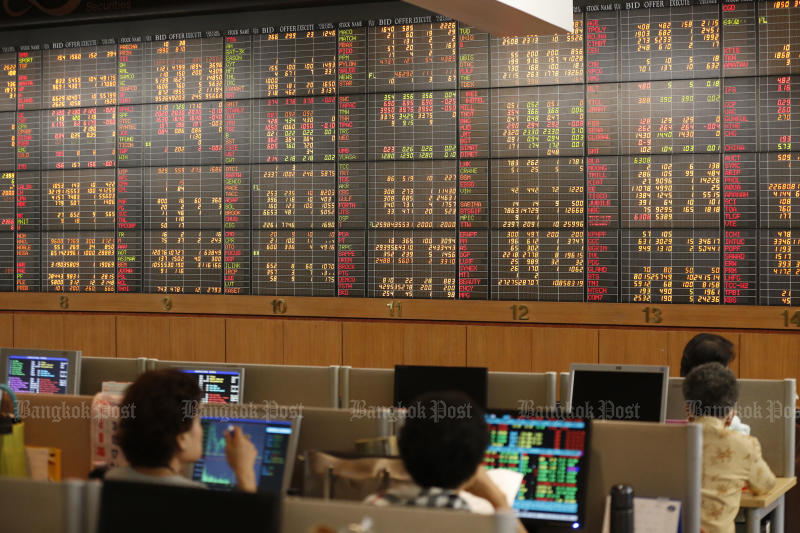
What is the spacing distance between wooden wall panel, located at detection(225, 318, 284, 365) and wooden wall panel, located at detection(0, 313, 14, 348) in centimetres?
164

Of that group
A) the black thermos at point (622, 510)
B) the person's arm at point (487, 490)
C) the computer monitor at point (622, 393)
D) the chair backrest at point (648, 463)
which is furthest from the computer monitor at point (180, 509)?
the computer monitor at point (622, 393)

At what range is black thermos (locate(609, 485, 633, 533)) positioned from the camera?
2234 millimetres

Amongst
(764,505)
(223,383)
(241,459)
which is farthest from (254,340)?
(241,459)

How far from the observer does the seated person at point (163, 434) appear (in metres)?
2.13

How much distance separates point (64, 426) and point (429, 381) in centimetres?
139

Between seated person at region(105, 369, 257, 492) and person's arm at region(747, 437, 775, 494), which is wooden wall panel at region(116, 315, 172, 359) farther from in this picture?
person's arm at region(747, 437, 775, 494)

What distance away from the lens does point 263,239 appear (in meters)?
5.93

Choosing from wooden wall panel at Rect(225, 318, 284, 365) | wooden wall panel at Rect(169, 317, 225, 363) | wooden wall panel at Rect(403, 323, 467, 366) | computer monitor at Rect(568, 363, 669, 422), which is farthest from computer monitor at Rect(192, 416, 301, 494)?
wooden wall panel at Rect(169, 317, 225, 363)

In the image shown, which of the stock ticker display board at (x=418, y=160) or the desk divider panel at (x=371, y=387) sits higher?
the stock ticker display board at (x=418, y=160)

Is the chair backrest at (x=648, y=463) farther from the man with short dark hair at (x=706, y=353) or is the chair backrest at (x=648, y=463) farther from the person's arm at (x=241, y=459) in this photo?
the man with short dark hair at (x=706, y=353)

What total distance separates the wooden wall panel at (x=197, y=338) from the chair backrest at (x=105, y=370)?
1.86 m

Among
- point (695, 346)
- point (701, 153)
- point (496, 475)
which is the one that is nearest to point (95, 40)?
point (701, 153)

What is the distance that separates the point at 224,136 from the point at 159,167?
513 mm

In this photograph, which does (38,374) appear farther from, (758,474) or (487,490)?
(758,474)
